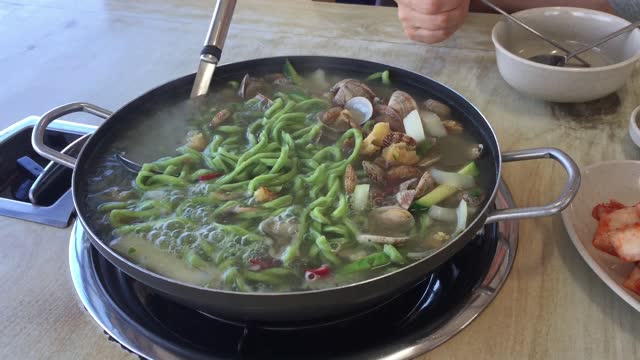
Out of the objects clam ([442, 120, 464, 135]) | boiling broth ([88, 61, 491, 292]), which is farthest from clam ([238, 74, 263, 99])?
clam ([442, 120, 464, 135])

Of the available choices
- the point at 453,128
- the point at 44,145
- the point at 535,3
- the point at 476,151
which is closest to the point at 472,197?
the point at 476,151

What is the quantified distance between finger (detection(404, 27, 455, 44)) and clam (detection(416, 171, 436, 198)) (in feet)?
3.03

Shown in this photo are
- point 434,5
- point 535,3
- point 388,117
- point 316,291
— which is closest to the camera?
point 316,291

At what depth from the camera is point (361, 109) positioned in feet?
5.17

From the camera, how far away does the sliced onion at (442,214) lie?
1251 mm

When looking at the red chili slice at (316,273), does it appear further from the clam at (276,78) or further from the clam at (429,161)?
the clam at (276,78)

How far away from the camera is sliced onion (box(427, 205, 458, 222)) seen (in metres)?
1.25

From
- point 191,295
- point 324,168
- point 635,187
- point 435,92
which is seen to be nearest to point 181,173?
point 324,168

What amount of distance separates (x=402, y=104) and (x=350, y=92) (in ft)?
→ 0.53

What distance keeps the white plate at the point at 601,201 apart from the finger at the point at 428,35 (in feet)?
2.70

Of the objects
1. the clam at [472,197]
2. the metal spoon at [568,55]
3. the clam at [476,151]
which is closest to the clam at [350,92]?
the clam at [476,151]

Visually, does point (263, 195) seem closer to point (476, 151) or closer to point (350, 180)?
point (350, 180)

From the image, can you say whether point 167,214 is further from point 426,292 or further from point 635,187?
point 635,187

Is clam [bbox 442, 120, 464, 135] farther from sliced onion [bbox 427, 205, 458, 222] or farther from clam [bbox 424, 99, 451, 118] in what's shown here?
sliced onion [bbox 427, 205, 458, 222]
